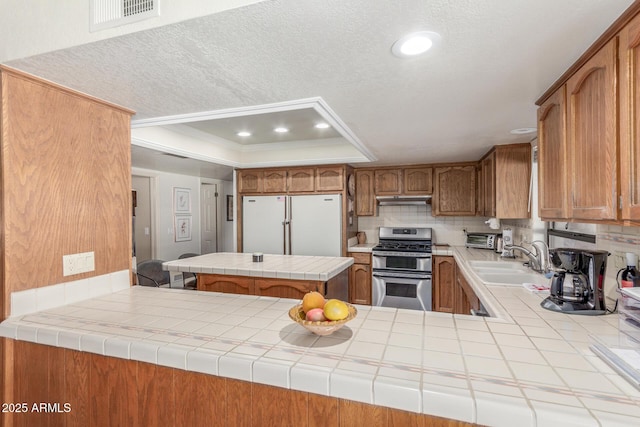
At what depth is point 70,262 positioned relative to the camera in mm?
1533

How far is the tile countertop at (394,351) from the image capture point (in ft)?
2.51

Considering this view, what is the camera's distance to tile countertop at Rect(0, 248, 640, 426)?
765mm

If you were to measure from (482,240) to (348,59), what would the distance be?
11.2ft

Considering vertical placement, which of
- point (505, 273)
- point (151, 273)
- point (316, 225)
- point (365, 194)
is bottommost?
point (151, 273)

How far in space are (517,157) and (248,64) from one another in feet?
8.55

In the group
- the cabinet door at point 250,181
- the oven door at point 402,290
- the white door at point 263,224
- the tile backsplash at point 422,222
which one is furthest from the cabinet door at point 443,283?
the cabinet door at point 250,181

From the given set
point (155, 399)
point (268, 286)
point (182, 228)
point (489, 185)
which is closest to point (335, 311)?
point (155, 399)

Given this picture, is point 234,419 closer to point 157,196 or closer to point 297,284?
point 297,284

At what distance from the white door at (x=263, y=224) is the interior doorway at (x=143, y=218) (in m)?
1.59

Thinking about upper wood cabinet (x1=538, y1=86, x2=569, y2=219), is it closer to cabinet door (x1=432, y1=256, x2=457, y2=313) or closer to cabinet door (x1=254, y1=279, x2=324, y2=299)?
cabinet door (x1=254, y1=279, x2=324, y2=299)

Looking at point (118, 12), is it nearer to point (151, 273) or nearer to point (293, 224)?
point (151, 273)

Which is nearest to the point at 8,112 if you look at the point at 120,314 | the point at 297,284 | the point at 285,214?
the point at 120,314

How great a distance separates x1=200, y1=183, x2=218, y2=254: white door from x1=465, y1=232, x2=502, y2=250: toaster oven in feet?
14.9

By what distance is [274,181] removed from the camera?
14.1ft
